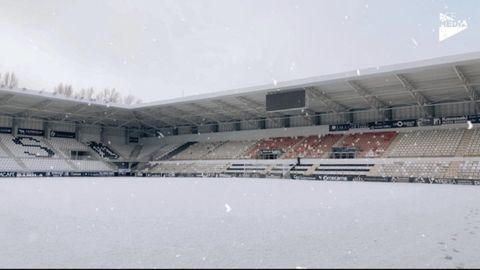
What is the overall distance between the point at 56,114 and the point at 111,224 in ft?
131

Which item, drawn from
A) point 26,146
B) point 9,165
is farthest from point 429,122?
point 26,146

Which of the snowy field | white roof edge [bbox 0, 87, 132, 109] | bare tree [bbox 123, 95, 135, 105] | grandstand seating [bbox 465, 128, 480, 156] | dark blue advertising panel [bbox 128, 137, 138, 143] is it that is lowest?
the snowy field

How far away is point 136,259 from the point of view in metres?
3.87

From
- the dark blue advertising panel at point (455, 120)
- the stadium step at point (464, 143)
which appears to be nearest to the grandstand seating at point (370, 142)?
the dark blue advertising panel at point (455, 120)

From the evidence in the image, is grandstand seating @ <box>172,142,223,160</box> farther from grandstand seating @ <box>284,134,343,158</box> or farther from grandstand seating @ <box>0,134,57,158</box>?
grandstand seating @ <box>0,134,57,158</box>

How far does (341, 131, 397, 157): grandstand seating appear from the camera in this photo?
3195cm

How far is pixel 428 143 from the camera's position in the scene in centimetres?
2977

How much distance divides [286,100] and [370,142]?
940 centimetres

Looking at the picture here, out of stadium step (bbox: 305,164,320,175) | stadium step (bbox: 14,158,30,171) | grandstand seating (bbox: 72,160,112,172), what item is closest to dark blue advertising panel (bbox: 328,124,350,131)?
stadium step (bbox: 305,164,320,175)

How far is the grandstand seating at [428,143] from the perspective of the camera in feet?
92.5

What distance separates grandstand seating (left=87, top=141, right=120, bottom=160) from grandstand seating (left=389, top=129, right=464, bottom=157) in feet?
111

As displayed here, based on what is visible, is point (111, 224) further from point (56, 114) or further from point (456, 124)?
point (56, 114)

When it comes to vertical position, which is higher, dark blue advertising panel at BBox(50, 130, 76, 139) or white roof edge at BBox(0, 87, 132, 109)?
white roof edge at BBox(0, 87, 132, 109)

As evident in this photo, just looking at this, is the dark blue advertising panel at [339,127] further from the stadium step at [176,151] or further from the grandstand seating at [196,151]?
the stadium step at [176,151]
